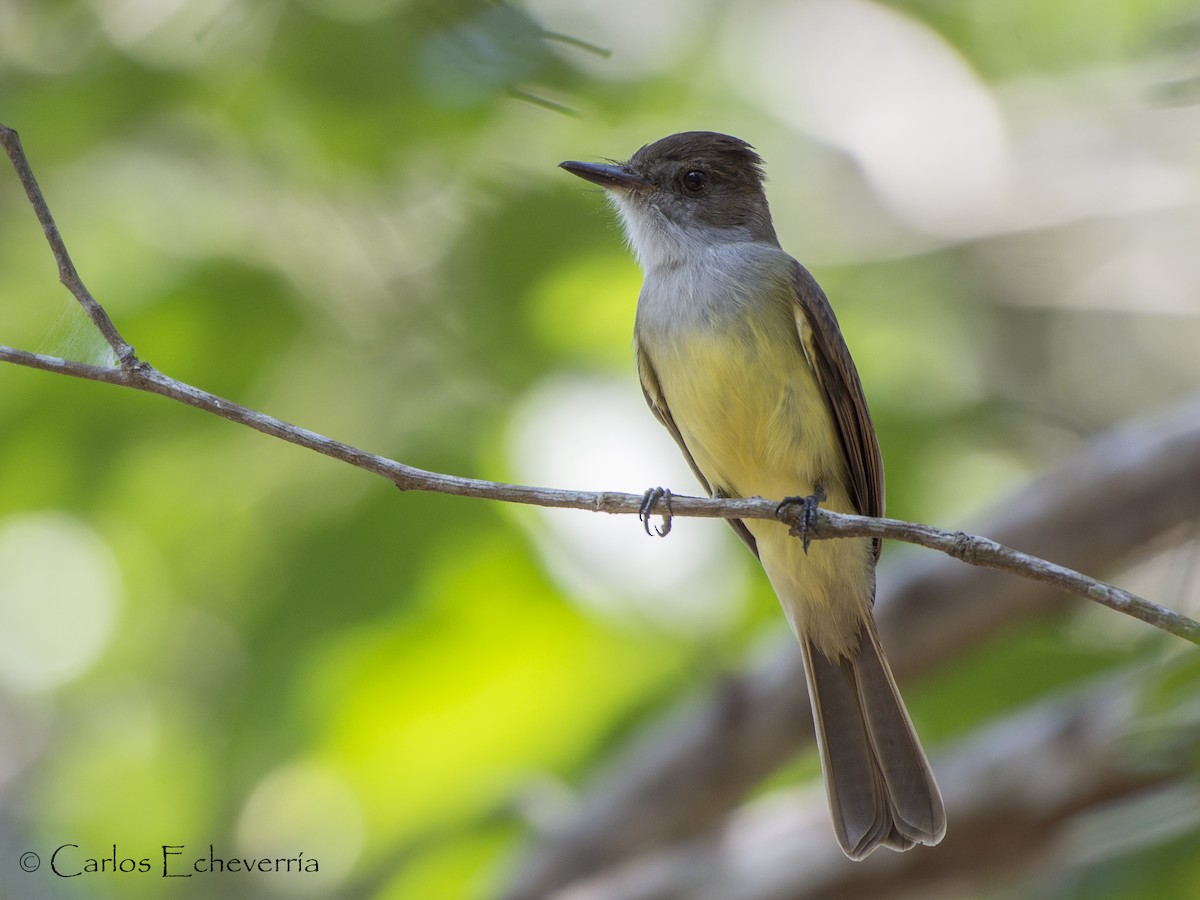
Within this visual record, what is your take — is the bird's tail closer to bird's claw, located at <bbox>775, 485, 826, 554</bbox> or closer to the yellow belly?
the yellow belly

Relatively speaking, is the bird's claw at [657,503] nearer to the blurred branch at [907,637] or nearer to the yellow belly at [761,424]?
the yellow belly at [761,424]

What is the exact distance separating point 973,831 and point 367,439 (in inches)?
100

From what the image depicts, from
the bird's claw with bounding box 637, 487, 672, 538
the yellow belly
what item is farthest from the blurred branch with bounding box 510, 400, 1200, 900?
the bird's claw with bounding box 637, 487, 672, 538

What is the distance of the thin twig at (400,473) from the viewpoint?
2.56 metres

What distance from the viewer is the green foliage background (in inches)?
187

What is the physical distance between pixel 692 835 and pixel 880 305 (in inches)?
102

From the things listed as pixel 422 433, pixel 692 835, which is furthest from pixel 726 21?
pixel 692 835

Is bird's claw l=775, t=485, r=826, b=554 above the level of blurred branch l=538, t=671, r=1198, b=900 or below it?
above

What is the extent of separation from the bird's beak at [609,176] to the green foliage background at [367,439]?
162 millimetres

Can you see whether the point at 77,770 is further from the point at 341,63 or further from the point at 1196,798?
the point at 1196,798

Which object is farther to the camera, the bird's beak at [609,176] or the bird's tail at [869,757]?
the bird's beak at [609,176]

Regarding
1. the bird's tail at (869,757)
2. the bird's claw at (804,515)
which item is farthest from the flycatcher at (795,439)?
the bird's claw at (804,515)

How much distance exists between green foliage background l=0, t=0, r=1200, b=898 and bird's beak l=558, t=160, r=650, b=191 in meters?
0.16

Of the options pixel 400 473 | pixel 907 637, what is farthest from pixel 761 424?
pixel 400 473
